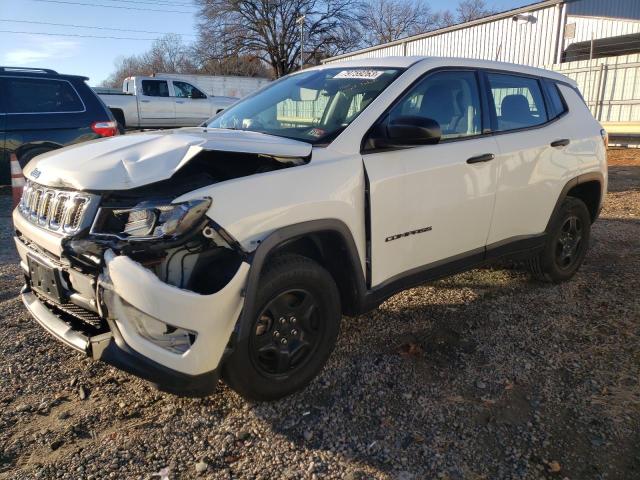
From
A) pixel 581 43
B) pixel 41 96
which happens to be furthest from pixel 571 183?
pixel 581 43

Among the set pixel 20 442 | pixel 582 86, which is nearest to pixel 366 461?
pixel 20 442

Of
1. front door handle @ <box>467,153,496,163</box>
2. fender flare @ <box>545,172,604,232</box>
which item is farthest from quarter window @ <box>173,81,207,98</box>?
front door handle @ <box>467,153,496,163</box>

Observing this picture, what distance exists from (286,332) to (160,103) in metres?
16.6

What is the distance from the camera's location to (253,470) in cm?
231

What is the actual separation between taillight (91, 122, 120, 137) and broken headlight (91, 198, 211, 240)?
5069mm

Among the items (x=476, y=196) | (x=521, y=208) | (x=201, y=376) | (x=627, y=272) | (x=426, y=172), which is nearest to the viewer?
(x=201, y=376)

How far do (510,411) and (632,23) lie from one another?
20175 millimetres

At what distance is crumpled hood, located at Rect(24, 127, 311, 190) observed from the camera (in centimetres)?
234

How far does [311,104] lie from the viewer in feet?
11.4

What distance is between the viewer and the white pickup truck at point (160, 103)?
17.2 metres

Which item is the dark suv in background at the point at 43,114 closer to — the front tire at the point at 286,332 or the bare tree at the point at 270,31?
the front tire at the point at 286,332

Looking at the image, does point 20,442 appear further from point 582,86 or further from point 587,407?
point 582,86

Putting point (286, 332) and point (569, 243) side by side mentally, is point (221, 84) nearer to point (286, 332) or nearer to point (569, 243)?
point (569, 243)

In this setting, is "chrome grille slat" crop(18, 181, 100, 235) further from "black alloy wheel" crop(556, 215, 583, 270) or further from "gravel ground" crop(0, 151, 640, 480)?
"black alloy wheel" crop(556, 215, 583, 270)
